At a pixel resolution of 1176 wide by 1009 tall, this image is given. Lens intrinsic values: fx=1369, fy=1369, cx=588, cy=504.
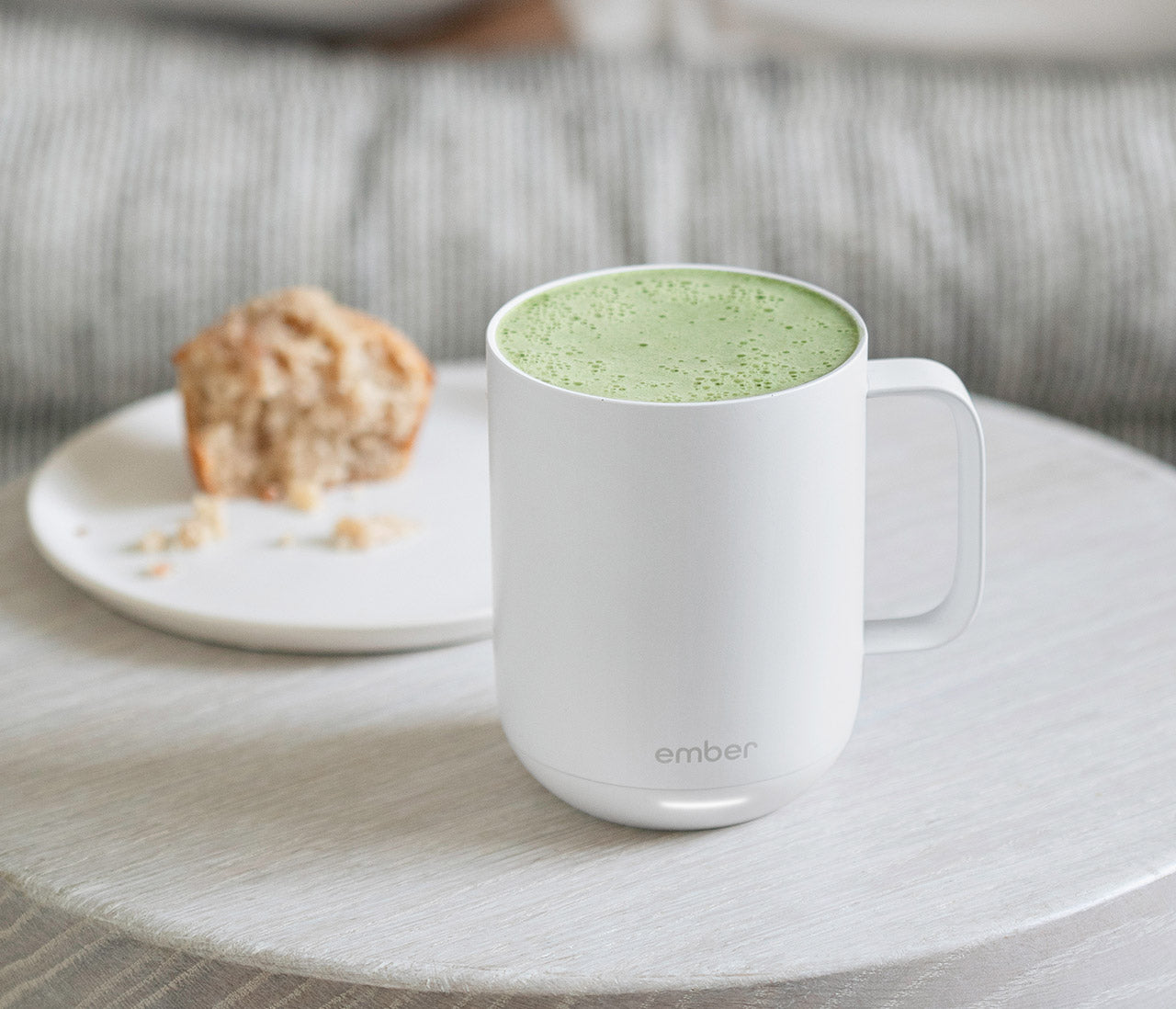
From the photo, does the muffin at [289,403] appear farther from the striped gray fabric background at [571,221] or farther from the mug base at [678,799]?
the striped gray fabric background at [571,221]

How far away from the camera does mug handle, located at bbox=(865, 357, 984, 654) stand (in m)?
0.51

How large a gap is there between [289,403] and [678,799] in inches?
16.7

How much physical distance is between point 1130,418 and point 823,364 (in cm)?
106

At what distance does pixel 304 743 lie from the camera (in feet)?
Result: 2.01

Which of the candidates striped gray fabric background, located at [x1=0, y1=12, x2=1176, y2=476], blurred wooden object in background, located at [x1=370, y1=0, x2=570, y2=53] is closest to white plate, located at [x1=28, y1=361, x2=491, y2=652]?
striped gray fabric background, located at [x1=0, y1=12, x2=1176, y2=476]

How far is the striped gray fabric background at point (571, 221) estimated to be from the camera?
1.33 m

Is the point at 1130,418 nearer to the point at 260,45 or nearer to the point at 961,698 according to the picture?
the point at 961,698

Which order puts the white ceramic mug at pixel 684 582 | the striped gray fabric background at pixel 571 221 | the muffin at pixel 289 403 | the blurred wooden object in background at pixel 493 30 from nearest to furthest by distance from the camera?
the white ceramic mug at pixel 684 582 < the muffin at pixel 289 403 < the striped gray fabric background at pixel 571 221 < the blurred wooden object in background at pixel 493 30

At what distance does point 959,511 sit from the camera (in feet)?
1.81

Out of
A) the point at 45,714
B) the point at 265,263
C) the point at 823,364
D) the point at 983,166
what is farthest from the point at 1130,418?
the point at 45,714

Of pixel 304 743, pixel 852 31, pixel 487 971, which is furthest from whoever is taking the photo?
pixel 852 31

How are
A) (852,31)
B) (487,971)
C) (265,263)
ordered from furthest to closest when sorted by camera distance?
(852,31), (265,263), (487,971)

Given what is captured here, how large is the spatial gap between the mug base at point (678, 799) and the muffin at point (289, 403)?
0.34 m

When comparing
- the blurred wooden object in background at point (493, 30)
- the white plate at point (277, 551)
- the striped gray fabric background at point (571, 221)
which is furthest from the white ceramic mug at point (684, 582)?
the blurred wooden object in background at point (493, 30)
